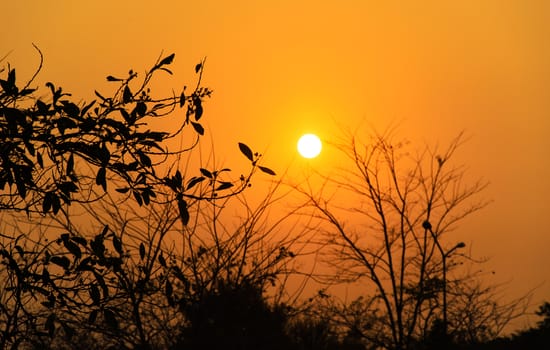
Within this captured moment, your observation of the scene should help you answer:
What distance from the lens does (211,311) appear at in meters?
10.3

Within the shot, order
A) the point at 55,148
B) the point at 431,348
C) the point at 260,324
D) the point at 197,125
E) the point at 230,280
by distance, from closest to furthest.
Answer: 1. the point at 55,148
2. the point at 197,125
3. the point at 230,280
4. the point at 260,324
5. the point at 431,348

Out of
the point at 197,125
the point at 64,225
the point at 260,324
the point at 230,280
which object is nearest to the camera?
the point at 197,125

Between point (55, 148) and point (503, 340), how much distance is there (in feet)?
63.3

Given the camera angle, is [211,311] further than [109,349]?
Yes

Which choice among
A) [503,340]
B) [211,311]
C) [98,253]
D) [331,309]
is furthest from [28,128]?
[503,340]

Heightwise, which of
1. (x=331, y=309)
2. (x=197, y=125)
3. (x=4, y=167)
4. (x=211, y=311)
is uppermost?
(x=331, y=309)

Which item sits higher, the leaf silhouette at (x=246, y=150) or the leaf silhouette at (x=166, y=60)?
the leaf silhouette at (x=166, y=60)

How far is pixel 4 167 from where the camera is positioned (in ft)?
12.8

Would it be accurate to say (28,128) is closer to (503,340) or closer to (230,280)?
(230,280)

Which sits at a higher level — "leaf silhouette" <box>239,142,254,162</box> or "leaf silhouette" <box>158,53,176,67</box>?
"leaf silhouette" <box>158,53,176,67</box>

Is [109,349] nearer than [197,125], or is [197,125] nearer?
[197,125]

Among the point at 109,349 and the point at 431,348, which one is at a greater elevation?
the point at 431,348

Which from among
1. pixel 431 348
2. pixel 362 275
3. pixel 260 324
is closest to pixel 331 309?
pixel 362 275

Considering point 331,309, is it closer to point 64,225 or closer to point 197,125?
point 64,225
